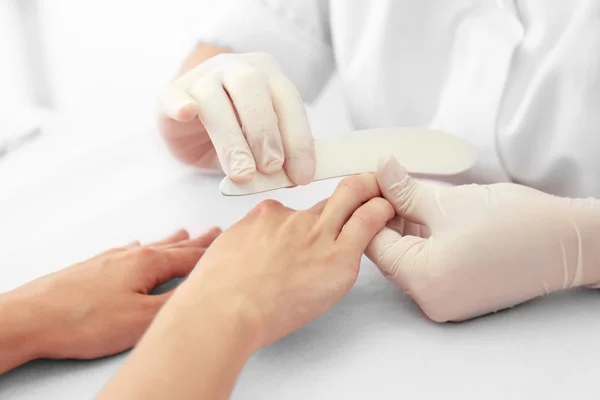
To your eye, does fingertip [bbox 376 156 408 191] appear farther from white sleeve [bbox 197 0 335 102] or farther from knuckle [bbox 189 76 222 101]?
white sleeve [bbox 197 0 335 102]

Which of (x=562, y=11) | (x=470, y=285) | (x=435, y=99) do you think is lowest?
(x=470, y=285)

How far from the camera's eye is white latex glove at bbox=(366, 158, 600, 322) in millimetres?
625

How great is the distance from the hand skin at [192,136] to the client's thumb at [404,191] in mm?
348

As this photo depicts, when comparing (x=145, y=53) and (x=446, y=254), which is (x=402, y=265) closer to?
(x=446, y=254)

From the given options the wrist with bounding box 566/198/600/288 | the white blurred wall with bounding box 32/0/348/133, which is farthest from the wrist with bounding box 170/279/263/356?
the white blurred wall with bounding box 32/0/348/133

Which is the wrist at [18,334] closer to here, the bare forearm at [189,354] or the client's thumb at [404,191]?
the bare forearm at [189,354]

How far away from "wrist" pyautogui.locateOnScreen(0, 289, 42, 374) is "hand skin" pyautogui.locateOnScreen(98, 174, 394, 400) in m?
0.15

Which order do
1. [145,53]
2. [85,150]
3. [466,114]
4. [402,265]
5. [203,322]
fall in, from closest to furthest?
[203,322], [402,265], [466,114], [85,150], [145,53]

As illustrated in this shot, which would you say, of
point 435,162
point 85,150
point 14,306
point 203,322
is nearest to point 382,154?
point 435,162

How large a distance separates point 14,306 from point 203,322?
0.74 feet

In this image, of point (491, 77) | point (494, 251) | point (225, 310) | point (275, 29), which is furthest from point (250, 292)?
point (275, 29)

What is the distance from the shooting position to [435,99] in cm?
83

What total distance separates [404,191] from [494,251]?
0.11m

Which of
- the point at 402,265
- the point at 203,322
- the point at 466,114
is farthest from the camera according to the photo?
the point at 466,114
